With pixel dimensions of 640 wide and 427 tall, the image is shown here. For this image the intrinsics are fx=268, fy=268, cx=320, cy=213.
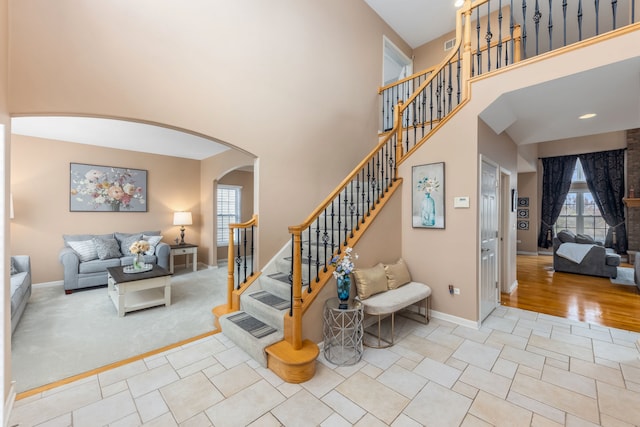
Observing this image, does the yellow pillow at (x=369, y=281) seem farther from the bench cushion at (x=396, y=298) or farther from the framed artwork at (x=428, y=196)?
the framed artwork at (x=428, y=196)

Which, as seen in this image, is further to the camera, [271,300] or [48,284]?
[48,284]

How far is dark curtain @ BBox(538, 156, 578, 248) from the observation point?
314 inches

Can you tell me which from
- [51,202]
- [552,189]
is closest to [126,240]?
[51,202]

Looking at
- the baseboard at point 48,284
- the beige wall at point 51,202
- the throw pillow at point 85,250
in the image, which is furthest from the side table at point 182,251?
the baseboard at point 48,284

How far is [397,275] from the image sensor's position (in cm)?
330

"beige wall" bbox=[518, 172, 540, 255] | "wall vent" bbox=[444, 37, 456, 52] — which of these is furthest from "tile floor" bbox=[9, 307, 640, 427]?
"beige wall" bbox=[518, 172, 540, 255]

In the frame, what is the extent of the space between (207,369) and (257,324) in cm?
60

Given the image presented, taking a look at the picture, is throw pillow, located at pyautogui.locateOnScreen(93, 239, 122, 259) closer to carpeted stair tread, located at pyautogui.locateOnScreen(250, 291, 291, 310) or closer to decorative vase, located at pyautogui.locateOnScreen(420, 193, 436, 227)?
carpeted stair tread, located at pyautogui.locateOnScreen(250, 291, 291, 310)

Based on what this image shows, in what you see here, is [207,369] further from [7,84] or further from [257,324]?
[7,84]

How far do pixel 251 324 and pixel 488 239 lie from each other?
127 inches

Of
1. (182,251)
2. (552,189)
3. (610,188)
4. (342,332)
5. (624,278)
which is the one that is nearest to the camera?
(342,332)

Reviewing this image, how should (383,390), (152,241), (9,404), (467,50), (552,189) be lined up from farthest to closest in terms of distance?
1. (552,189)
2. (152,241)
3. (467,50)
4. (383,390)
5. (9,404)

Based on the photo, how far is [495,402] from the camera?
6.44ft

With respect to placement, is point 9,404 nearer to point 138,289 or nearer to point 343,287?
point 138,289
